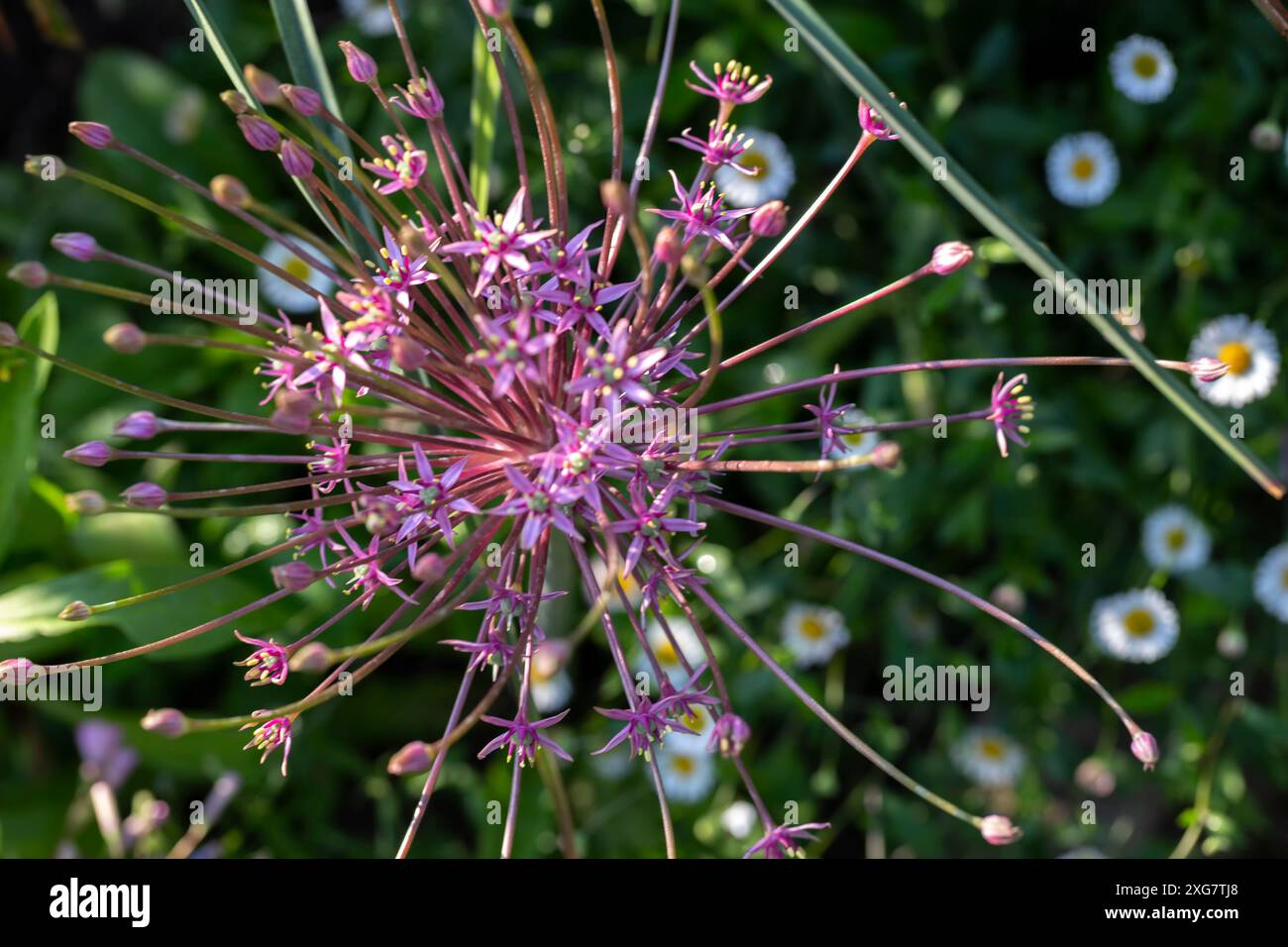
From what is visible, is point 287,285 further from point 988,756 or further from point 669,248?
point 988,756

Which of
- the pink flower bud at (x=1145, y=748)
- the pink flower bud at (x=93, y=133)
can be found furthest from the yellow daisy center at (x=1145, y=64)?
the pink flower bud at (x=93, y=133)

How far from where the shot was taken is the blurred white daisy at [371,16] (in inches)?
128

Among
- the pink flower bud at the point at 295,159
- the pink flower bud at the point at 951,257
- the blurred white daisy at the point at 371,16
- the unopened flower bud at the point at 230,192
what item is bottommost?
the pink flower bud at the point at 951,257

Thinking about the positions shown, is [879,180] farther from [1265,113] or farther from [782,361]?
[1265,113]

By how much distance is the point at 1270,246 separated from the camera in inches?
124

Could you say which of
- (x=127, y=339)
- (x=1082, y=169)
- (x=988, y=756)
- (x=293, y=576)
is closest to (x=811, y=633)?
(x=988, y=756)

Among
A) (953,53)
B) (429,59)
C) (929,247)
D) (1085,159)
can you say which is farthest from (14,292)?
(1085,159)

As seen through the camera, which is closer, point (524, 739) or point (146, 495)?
point (146, 495)

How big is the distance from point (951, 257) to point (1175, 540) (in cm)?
181

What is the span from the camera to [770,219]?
1626 millimetres

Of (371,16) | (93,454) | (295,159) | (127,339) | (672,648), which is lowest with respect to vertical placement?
(672,648)

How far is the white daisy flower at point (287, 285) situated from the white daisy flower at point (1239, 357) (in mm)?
2683

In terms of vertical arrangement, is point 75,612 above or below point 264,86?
below

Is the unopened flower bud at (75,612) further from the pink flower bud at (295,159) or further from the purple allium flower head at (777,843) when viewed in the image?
the purple allium flower head at (777,843)
